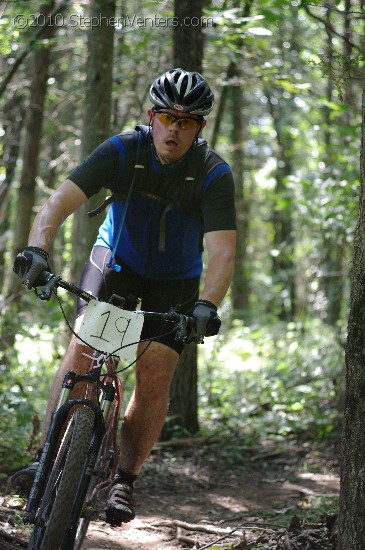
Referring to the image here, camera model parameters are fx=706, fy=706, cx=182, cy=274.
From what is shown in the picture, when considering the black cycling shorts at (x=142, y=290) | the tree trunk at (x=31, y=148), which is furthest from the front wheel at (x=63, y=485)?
the tree trunk at (x=31, y=148)

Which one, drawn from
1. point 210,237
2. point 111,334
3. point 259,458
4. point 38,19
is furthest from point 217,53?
point 111,334

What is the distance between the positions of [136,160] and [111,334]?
118 cm

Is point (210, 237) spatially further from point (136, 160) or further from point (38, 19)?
point (38, 19)

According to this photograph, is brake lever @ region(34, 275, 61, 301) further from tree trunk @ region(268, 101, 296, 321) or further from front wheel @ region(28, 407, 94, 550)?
tree trunk @ region(268, 101, 296, 321)

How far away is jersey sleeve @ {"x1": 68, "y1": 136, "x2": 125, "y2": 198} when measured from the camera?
3.96 meters

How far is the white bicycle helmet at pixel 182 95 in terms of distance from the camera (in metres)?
4.11

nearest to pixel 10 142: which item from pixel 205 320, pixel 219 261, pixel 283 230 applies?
pixel 283 230

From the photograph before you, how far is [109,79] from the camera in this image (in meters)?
6.81

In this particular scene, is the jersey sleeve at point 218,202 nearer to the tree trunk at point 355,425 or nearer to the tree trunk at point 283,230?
the tree trunk at point 355,425

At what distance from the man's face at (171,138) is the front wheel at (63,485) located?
1611 mm

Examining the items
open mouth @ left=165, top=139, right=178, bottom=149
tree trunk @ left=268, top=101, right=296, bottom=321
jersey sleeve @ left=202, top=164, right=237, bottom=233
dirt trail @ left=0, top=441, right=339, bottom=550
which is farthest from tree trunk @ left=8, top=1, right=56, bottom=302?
jersey sleeve @ left=202, top=164, right=237, bottom=233

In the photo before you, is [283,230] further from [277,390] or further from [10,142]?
[277,390]

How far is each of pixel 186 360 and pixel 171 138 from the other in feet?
10.8

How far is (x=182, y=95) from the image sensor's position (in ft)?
13.5
